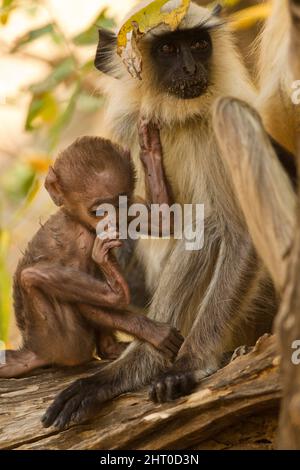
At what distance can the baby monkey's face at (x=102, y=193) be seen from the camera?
3.82 m

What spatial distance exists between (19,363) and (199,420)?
114cm

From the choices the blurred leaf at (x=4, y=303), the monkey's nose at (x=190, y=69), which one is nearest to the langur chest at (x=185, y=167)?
the monkey's nose at (x=190, y=69)

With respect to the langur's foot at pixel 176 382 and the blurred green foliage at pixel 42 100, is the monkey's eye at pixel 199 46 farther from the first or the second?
the langur's foot at pixel 176 382

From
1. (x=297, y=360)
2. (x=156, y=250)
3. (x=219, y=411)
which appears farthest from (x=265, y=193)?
(x=156, y=250)

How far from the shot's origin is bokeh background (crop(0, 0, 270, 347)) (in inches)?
262

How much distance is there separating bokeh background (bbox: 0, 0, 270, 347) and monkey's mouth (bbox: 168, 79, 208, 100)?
185cm

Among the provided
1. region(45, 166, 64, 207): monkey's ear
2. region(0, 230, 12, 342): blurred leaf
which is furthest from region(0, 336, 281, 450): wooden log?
region(0, 230, 12, 342): blurred leaf

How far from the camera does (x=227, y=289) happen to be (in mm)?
3914

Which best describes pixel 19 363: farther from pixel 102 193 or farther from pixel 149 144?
pixel 149 144

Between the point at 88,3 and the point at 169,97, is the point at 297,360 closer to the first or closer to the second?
the point at 169,97

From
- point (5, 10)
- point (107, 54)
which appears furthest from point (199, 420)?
point (5, 10)

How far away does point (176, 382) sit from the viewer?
357 cm

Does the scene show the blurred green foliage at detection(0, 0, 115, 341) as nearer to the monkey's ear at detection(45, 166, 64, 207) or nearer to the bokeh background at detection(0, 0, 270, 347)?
the bokeh background at detection(0, 0, 270, 347)
